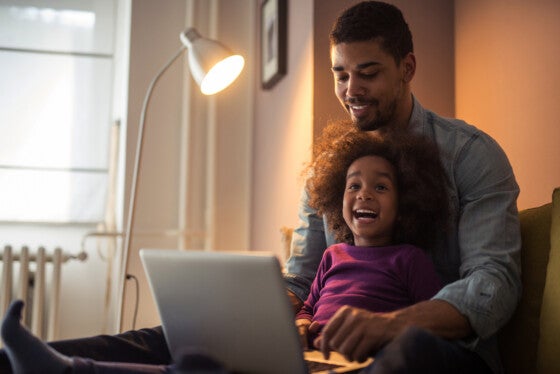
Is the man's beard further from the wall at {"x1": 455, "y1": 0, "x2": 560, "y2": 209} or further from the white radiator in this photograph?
the white radiator

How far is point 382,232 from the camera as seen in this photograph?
1.59 m

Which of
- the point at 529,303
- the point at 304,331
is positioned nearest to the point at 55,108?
the point at 304,331

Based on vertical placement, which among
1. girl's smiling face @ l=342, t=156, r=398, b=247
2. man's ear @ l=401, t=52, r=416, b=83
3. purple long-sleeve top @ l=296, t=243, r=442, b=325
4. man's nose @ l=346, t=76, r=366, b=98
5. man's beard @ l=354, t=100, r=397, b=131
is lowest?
purple long-sleeve top @ l=296, t=243, r=442, b=325

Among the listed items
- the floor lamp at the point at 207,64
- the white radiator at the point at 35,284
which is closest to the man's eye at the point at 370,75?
the floor lamp at the point at 207,64

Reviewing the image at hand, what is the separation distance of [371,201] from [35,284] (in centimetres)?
189

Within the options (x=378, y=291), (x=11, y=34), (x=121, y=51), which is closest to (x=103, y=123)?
(x=121, y=51)

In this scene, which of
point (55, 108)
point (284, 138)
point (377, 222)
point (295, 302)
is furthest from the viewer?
point (55, 108)

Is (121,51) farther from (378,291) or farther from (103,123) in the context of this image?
(378,291)

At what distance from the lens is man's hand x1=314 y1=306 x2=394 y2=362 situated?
45.4 inches

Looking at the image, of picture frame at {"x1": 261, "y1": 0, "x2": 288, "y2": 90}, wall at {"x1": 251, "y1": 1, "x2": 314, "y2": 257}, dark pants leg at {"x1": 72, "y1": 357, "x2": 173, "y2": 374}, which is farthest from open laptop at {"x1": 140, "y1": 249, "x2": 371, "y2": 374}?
picture frame at {"x1": 261, "y1": 0, "x2": 288, "y2": 90}

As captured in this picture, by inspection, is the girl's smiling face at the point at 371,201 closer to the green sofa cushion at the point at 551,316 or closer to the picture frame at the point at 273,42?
the green sofa cushion at the point at 551,316

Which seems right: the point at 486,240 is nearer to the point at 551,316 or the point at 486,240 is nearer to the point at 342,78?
the point at 551,316

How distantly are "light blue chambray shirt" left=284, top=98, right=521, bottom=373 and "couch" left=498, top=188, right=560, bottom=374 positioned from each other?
2.1 inches

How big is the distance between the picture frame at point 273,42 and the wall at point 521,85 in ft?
2.52
